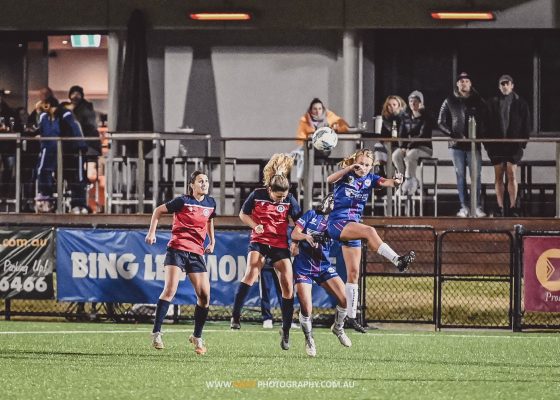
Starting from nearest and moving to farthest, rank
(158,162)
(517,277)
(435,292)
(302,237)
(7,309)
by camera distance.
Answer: (302,237) → (517,277) → (435,292) → (7,309) → (158,162)

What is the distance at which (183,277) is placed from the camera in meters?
21.2

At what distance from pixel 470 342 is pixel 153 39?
1088cm

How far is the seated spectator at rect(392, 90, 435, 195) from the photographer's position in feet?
75.6

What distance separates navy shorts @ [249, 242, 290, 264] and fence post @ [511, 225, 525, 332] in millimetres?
4929

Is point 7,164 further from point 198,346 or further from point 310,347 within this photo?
point 310,347

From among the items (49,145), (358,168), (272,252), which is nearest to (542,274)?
(358,168)

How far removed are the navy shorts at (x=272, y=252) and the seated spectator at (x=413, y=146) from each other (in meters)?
6.26

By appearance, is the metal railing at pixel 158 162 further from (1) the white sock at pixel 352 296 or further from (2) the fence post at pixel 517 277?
(1) the white sock at pixel 352 296

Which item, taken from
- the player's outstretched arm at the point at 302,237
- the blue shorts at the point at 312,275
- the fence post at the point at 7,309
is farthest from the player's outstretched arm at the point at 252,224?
the fence post at the point at 7,309

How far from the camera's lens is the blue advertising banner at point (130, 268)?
69.1ft

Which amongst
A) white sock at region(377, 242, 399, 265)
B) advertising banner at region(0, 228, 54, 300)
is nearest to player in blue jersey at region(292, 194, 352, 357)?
white sock at region(377, 242, 399, 265)

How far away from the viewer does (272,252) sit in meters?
16.7

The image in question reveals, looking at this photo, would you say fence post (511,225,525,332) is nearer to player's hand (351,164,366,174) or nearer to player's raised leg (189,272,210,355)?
player's hand (351,164,366,174)

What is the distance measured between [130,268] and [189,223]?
16.5 ft
